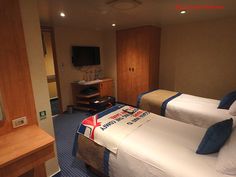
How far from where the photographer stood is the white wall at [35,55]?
1.54 metres

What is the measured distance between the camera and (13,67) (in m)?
1.49

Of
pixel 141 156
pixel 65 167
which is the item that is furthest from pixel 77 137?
pixel 141 156

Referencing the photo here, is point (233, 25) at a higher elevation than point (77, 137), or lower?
higher

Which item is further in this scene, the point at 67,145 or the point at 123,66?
the point at 123,66

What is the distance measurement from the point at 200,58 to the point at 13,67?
367 cm

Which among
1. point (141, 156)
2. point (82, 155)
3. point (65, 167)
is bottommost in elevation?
point (65, 167)

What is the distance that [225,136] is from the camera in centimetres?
136

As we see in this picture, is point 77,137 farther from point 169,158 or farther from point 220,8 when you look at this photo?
point 220,8

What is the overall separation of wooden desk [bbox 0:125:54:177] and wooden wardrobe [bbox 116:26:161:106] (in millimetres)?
2976

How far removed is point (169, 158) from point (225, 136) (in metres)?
0.56

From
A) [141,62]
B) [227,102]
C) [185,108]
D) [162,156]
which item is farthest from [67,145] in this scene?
[227,102]

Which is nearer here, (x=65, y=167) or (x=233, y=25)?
(x=65, y=167)

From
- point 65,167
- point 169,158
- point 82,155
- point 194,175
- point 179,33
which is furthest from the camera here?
point 179,33

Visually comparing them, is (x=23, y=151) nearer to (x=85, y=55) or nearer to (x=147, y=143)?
(x=147, y=143)
